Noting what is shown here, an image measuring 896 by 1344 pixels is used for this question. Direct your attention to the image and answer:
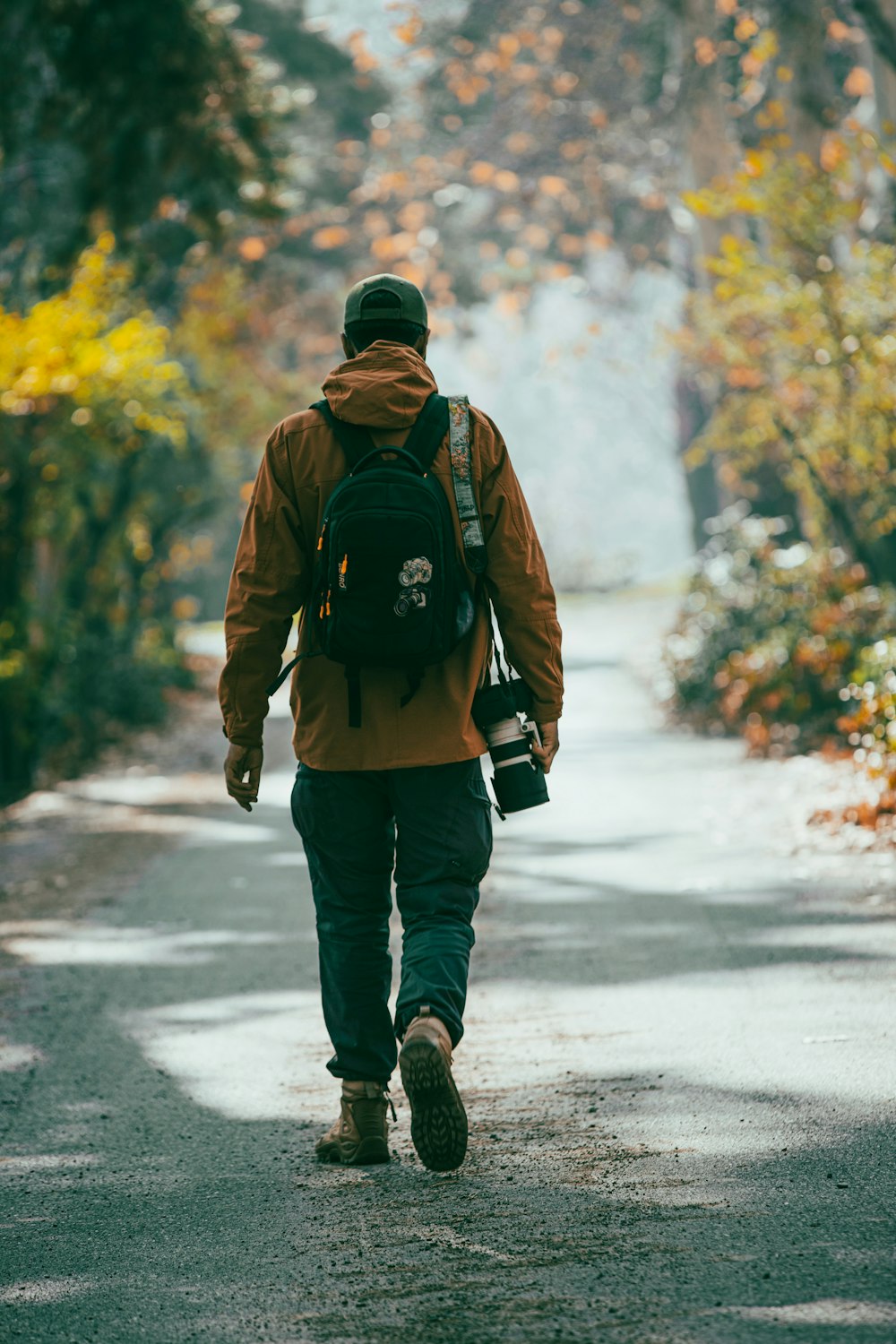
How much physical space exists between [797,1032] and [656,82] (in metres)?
19.5

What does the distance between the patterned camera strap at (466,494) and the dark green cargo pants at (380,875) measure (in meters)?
0.55

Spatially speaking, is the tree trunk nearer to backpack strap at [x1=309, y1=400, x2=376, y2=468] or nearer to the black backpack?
backpack strap at [x1=309, y1=400, x2=376, y2=468]

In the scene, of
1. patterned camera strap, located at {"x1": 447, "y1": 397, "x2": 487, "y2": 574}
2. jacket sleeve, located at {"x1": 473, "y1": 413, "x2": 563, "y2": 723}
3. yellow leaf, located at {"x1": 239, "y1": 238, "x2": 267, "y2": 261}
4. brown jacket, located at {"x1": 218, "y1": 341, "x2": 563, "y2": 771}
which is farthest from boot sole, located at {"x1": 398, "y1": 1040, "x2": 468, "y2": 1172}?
yellow leaf, located at {"x1": 239, "y1": 238, "x2": 267, "y2": 261}

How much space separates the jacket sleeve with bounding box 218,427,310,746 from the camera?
14.4 feet

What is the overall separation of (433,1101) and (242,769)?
101 centimetres

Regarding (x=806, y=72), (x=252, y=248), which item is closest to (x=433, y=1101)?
(x=806, y=72)

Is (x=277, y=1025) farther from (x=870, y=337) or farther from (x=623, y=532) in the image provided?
(x=623, y=532)

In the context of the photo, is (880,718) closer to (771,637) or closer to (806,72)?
(771,637)

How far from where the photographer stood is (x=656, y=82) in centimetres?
2273

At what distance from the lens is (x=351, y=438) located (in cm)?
437

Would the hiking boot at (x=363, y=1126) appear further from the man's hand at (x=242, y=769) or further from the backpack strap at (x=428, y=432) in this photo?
the backpack strap at (x=428, y=432)

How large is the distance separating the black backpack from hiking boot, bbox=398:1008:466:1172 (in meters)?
0.81

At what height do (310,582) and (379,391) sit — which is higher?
(379,391)

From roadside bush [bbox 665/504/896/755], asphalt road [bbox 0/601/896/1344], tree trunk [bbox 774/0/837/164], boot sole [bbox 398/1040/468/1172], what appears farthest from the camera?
tree trunk [bbox 774/0/837/164]
